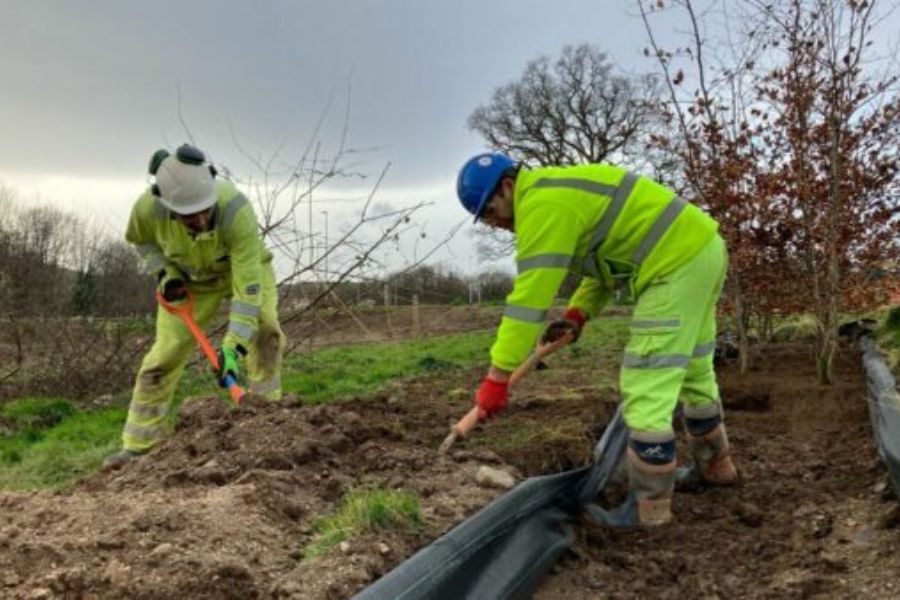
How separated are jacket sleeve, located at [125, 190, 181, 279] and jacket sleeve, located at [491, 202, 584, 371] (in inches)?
102

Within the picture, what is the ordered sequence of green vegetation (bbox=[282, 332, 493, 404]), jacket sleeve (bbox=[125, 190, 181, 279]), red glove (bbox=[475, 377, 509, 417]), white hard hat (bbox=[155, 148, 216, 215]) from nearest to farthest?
red glove (bbox=[475, 377, 509, 417]) → white hard hat (bbox=[155, 148, 216, 215]) → jacket sleeve (bbox=[125, 190, 181, 279]) → green vegetation (bbox=[282, 332, 493, 404])

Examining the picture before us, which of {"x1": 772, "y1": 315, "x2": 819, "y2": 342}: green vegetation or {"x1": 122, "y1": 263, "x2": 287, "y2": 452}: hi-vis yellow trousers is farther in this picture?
{"x1": 772, "y1": 315, "x2": 819, "y2": 342}: green vegetation

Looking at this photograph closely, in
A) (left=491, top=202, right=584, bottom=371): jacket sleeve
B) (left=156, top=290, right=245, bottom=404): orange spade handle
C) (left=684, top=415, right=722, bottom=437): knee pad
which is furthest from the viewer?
(left=156, top=290, right=245, bottom=404): orange spade handle

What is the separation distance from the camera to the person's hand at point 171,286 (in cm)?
533

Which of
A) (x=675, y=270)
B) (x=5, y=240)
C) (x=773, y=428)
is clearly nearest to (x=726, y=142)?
(x=773, y=428)

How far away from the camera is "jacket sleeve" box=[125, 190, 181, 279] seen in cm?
514

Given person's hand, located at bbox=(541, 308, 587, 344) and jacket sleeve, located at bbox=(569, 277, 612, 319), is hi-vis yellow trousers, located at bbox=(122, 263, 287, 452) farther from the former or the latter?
jacket sleeve, located at bbox=(569, 277, 612, 319)

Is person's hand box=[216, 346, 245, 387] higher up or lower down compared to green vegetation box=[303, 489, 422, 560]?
higher up

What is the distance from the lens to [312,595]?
2.54m

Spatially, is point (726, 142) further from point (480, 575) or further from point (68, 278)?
point (68, 278)

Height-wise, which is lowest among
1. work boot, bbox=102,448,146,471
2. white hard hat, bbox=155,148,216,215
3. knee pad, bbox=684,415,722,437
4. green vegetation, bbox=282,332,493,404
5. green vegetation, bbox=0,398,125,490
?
green vegetation, bbox=0,398,125,490

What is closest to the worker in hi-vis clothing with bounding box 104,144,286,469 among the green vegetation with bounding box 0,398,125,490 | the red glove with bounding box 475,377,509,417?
the green vegetation with bounding box 0,398,125,490

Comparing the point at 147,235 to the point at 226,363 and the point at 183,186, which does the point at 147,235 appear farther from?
the point at 226,363

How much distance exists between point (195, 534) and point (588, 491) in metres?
1.90
